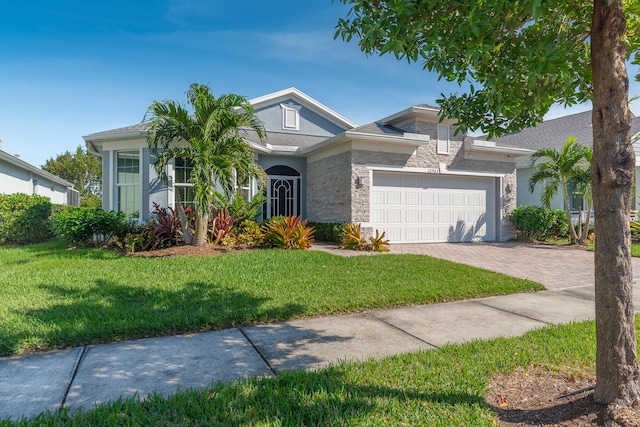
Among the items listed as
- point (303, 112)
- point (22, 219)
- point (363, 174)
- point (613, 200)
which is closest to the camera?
point (613, 200)

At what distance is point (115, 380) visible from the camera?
2984mm

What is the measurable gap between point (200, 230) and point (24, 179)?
51.6ft

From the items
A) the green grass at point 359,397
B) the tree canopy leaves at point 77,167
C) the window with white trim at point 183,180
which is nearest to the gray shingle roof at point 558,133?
the window with white trim at point 183,180

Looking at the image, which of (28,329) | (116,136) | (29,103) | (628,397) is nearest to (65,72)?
(116,136)

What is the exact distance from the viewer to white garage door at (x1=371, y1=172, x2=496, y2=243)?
12.6m

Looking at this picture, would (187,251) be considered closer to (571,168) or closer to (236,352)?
(236,352)

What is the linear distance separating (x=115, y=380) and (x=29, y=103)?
51.7 feet

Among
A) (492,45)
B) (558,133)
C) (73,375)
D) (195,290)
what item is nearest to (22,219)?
(195,290)

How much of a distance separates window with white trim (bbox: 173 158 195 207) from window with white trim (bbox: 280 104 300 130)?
17.7 feet

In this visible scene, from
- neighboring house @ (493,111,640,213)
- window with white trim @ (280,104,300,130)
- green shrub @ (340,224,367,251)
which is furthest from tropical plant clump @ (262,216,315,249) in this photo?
neighboring house @ (493,111,640,213)

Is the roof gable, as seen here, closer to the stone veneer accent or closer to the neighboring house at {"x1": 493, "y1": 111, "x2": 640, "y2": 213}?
the stone veneer accent

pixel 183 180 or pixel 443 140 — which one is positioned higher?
pixel 443 140

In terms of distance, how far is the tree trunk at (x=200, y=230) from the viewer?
9680 millimetres

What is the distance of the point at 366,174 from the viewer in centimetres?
1212
